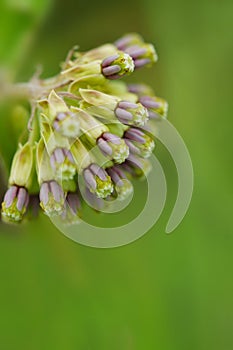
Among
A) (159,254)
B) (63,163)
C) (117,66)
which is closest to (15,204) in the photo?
(63,163)

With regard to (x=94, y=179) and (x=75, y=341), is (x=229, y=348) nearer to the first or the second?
(x=75, y=341)

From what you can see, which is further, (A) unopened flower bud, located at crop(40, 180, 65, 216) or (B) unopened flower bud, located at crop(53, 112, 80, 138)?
A: (A) unopened flower bud, located at crop(40, 180, 65, 216)

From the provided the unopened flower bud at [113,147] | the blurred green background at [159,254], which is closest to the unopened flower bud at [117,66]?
the unopened flower bud at [113,147]

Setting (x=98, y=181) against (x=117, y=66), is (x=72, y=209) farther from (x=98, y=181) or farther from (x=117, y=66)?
(x=117, y=66)

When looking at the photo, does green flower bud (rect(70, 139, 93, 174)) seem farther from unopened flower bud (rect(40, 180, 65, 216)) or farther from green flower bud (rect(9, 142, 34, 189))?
green flower bud (rect(9, 142, 34, 189))

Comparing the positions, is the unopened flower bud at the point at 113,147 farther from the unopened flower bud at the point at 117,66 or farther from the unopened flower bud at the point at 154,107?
the unopened flower bud at the point at 154,107

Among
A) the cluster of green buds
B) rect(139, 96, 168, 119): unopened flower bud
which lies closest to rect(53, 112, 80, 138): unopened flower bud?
the cluster of green buds

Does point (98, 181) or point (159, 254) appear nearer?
point (98, 181)
